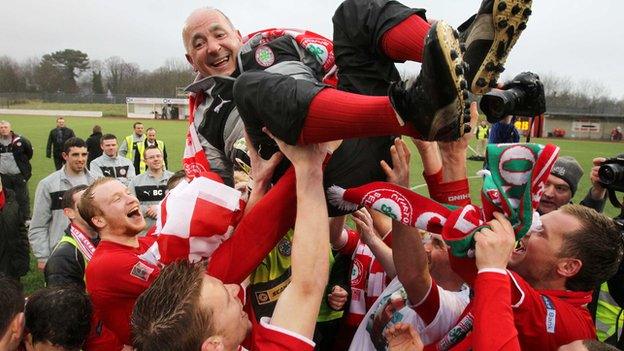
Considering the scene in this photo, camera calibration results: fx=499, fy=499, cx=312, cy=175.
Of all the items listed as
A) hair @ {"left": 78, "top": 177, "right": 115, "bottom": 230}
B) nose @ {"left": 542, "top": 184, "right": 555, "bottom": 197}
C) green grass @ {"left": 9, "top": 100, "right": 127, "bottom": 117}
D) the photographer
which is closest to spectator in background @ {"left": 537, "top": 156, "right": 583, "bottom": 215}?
nose @ {"left": 542, "top": 184, "right": 555, "bottom": 197}

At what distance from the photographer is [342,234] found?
351 cm

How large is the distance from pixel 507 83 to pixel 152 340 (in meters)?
1.73

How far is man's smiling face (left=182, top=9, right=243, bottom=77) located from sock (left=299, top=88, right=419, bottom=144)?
100 cm

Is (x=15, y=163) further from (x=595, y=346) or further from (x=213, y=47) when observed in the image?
(x=595, y=346)

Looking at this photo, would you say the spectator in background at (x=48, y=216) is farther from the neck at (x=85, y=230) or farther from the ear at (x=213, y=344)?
the ear at (x=213, y=344)

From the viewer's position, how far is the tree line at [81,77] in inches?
2416

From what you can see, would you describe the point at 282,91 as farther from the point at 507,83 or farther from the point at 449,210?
the point at 507,83

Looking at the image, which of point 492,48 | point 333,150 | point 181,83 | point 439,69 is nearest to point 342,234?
point 333,150

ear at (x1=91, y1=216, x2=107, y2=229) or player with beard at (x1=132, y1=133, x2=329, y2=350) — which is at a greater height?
player with beard at (x1=132, y1=133, x2=329, y2=350)

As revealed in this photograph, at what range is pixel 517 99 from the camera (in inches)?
77.5

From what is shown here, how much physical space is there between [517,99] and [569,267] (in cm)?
79

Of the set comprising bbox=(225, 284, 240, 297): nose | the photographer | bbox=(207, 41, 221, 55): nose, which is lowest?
the photographer

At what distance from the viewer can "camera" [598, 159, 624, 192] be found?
2.79m

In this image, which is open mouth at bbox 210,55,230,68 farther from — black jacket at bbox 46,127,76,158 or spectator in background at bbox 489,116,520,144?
black jacket at bbox 46,127,76,158
